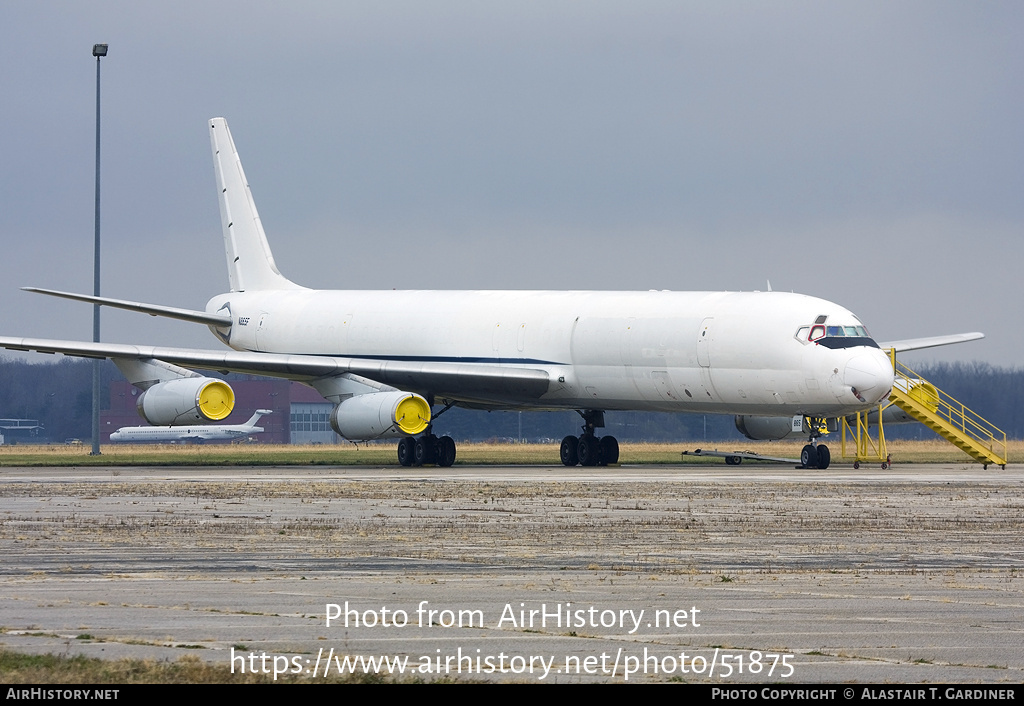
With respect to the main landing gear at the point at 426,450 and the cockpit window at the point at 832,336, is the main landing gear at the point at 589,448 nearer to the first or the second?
the main landing gear at the point at 426,450

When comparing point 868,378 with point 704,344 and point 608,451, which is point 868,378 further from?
point 608,451

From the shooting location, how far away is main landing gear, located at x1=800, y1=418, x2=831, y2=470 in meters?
34.8

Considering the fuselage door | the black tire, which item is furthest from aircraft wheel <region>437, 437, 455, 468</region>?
the black tire

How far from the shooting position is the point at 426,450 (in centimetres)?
3766

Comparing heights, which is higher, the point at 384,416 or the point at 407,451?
the point at 384,416

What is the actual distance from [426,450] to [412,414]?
111 inches

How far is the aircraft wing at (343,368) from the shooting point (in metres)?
35.7

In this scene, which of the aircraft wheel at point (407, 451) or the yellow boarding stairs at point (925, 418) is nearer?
the yellow boarding stairs at point (925, 418)

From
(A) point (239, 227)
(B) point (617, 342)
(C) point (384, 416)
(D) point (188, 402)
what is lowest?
(C) point (384, 416)

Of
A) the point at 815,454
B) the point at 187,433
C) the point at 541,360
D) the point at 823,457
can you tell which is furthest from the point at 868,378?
the point at 187,433

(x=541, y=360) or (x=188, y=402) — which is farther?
(x=541, y=360)

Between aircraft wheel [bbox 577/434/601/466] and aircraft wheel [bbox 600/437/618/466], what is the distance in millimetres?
125

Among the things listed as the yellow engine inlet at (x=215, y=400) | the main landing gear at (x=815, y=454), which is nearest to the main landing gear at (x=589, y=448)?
the main landing gear at (x=815, y=454)

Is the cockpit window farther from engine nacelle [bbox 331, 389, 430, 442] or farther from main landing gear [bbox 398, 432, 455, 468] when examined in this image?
main landing gear [bbox 398, 432, 455, 468]
